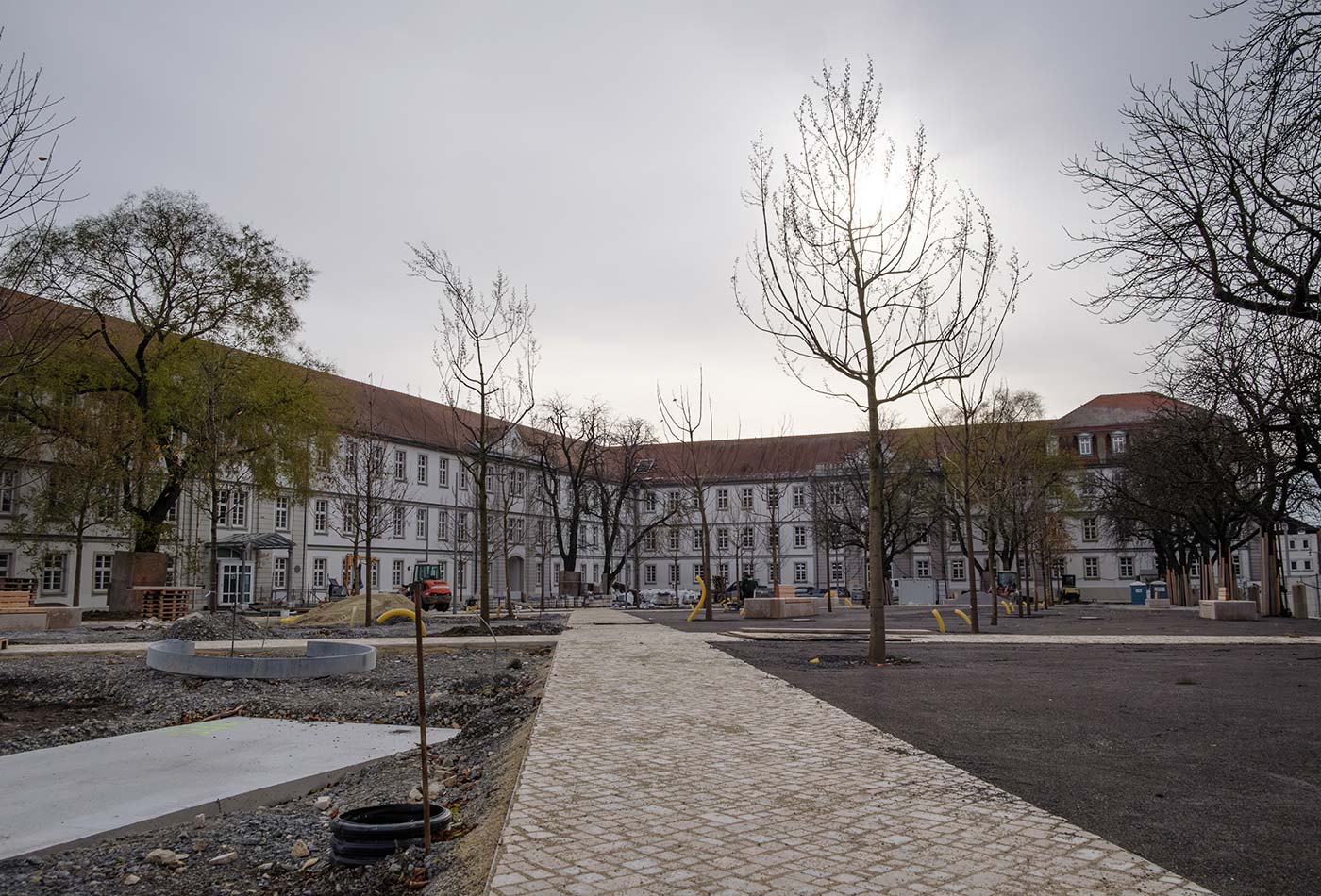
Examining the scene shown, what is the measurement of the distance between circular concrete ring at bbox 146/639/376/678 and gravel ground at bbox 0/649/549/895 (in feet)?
0.76

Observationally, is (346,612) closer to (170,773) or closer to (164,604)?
(164,604)

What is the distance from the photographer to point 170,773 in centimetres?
747

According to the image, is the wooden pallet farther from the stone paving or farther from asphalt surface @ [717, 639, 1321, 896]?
the stone paving

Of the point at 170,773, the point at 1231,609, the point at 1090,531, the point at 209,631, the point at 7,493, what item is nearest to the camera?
the point at 170,773

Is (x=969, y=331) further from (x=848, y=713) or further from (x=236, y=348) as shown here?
(x=236, y=348)

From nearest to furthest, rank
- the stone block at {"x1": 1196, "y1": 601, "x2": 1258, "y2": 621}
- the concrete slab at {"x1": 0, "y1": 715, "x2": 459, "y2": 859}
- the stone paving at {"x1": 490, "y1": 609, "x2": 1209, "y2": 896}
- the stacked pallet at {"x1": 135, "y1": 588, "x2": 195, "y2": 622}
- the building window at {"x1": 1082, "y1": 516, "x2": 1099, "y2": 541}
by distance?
the stone paving at {"x1": 490, "y1": 609, "x2": 1209, "y2": 896} < the concrete slab at {"x1": 0, "y1": 715, "x2": 459, "y2": 859} < the stacked pallet at {"x1": 135, "y1": 588, "x2": 195, "y2": 622} < the stone block at {"x1": 1196, "y1": 601, "x2": 1258, "y2": 621} < the building window at {"x1": 1082, "y1": 516, "x2": 1099, "y2": 541}

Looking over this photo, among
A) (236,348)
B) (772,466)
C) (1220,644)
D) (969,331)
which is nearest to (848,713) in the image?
(969,331)

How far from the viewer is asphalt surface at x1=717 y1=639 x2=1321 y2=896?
4.72 metres

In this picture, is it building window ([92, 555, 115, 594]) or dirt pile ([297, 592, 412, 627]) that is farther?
building window ([92, 555, 115, 594])

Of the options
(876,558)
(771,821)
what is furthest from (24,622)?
(771,821)

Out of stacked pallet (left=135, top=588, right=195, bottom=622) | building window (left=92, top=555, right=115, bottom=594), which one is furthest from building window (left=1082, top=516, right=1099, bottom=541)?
stacked pallet (left=135, top=588, right=195, bottom=622)

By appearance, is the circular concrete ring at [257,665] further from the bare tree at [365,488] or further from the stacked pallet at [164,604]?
the stacked pallet at [164,604]

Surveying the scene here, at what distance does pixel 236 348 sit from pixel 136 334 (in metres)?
6.86

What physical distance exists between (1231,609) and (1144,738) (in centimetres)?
3052
